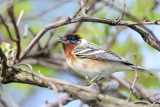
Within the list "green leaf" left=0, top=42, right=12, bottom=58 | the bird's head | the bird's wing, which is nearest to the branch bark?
"green leaf" left=0, top=42, right=12, bottom=58

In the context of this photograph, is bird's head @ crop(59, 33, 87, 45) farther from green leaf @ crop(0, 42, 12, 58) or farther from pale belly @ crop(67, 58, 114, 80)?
green leaf @ crop(0, 42, 12, 58)

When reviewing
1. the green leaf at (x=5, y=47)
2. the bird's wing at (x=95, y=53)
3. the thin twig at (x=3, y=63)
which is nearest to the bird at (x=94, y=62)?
the bird's wing at (x=95, y=53)

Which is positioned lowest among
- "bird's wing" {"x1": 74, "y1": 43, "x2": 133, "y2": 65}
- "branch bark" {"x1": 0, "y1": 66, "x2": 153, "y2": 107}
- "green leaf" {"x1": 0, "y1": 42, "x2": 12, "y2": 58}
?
"branch bark" {"x1": 0, "y1": 66, "x2": 153, "y2": 107}

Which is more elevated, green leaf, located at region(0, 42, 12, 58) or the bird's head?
the bird's head

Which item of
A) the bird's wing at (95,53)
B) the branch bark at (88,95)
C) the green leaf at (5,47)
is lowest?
the branch bark at (88,95)

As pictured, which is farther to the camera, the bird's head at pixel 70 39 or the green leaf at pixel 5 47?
the bird's head at pixel 70 39

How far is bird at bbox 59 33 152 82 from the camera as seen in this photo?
452 centimetres

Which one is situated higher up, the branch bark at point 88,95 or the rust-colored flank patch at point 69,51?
the rust-colored flank patch at point 69,51

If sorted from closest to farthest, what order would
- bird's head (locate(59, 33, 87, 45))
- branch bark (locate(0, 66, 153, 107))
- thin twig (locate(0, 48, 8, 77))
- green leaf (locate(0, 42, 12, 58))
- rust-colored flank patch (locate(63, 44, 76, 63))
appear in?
branch bark (locate(0, 66, 153, 107))
thin twig (locate(0, 48, 8, 77))
green leaf (locate(0, 42, 12, 58))
rust-colored flank patch (locate(63, 44, 76, 63))
bird's head (locate(59, 33, 87, 45))

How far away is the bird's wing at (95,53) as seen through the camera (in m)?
4.56

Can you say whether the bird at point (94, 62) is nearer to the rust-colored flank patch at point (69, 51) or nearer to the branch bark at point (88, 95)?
the rust-colored flank patch at point (69, 51)

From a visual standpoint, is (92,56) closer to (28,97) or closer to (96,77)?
(96,77)

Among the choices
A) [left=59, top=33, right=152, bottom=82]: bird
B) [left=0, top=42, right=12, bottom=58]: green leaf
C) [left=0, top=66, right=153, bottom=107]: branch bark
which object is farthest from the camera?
[left=59, top=33, right=152, bottom=82]: bird

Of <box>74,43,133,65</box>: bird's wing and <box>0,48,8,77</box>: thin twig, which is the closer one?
<box>0,48,8,77</box>: thin twig
